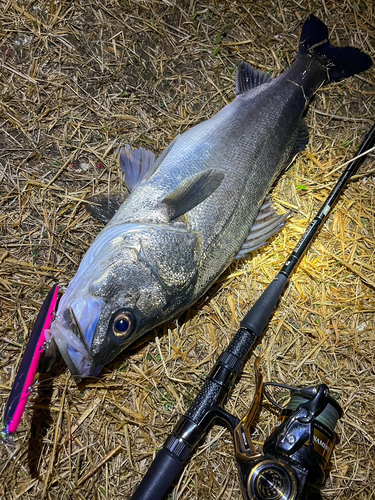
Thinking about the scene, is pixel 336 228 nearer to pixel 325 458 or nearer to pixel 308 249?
pixel 308 249

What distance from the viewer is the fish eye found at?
90.0 inches

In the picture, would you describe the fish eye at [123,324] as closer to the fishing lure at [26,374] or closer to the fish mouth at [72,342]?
the fish mouth at [72,342]

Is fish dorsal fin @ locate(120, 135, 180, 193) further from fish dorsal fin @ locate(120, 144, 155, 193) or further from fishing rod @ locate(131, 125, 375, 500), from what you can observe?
fishing rod @ locate(131, 125, 375, 500)

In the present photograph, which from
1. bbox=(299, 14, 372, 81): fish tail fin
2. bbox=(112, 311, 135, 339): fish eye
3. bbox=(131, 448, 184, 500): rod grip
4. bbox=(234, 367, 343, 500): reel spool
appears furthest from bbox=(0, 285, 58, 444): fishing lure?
bbox=(299, 14, 372, 81): fish tail fin

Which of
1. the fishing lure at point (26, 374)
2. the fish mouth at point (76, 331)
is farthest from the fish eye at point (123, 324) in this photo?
the fishing lure at point (26, 374)

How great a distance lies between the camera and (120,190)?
119 inches

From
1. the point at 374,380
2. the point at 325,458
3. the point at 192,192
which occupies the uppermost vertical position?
the point at 192,192

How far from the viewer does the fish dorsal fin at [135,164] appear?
287 centimetres

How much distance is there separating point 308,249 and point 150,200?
4.55 feet

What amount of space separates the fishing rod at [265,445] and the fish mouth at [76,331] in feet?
2.57

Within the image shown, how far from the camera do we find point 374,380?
3.01 meters

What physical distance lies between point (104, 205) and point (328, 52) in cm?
223

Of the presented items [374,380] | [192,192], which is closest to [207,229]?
[192,192]

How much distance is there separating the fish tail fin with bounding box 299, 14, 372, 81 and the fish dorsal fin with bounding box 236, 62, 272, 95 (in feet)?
1.39
